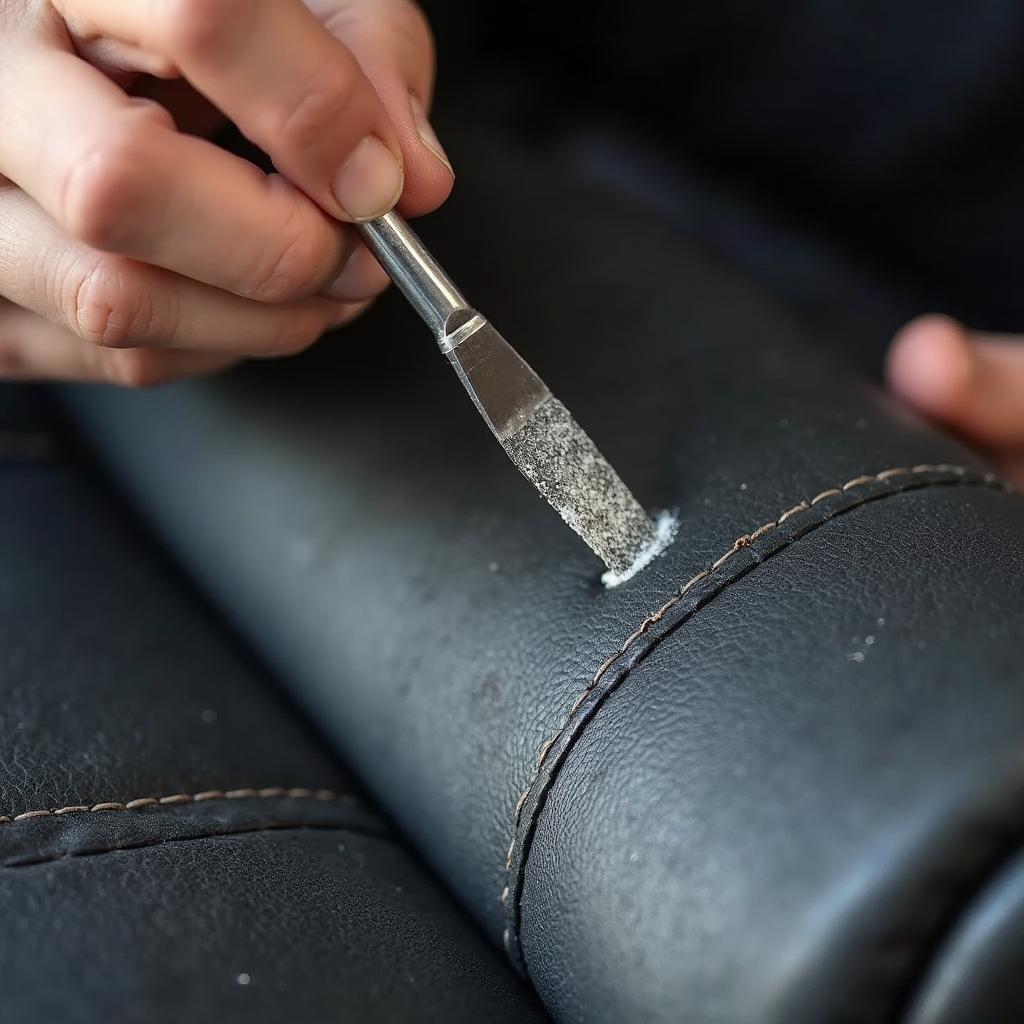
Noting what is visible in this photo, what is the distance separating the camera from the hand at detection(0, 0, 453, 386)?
0.30 meters

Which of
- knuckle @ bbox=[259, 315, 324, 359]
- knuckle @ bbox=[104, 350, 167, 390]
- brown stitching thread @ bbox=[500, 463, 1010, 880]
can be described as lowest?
brown stitching thread @ bbox=[500, 463, 1010, 880]

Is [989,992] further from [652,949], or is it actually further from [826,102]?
[826,102]

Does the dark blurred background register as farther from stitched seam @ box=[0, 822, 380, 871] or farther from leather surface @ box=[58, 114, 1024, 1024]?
stitched seam @ box=[0, 822, 380, 871]

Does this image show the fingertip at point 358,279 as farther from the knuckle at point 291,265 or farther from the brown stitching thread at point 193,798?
the brown stitching thread at point 193,798

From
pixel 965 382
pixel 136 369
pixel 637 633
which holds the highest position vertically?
pixel 136 369

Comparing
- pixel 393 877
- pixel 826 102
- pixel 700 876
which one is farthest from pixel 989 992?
pixel 826 102

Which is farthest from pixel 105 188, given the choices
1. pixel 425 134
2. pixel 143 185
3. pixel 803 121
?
pixel 803 121

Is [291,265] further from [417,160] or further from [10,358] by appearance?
[10,358]

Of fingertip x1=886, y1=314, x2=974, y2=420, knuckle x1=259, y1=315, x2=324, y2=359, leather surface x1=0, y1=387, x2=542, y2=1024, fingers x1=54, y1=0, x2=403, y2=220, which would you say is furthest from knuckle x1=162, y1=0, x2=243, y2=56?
→ fingertip x1=886, y1=314, x2=974, y2=420

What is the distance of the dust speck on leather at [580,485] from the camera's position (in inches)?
14.4

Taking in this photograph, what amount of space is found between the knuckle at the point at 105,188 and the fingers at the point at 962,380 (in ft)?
1.18

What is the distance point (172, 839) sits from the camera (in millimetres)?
336

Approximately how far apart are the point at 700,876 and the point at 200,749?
197 millimetres

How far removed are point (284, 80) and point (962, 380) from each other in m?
0.34
